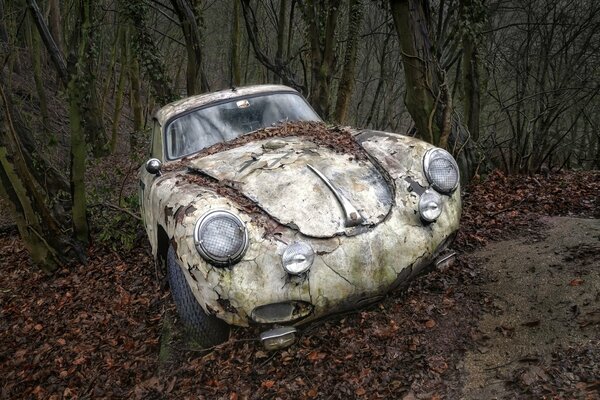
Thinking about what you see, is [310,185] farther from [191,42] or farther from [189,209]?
[191,42]

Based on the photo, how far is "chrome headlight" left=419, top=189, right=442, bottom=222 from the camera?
3.13 meters

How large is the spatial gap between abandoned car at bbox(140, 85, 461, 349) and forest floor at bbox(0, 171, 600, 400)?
11.0 inches

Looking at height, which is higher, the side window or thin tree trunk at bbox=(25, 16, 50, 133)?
thin tree trunk at bbox=(25, 16, 50, 133)

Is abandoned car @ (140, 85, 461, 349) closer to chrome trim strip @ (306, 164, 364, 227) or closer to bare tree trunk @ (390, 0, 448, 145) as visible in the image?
chrome trim strip @ (306, 164, 364, 227)

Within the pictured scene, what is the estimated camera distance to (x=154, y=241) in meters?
3.88

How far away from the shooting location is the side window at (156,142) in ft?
14.9

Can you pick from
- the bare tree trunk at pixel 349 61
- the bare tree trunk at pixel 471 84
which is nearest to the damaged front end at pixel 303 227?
the bare tree trunk at pixel 471 84

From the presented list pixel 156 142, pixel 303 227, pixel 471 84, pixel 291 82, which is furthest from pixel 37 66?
pixel 303 227

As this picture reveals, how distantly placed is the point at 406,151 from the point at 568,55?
9.64 meters

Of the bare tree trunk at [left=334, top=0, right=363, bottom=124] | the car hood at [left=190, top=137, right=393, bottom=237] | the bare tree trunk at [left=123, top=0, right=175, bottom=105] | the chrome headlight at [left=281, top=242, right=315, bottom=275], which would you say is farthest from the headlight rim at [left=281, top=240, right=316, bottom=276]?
the bare tree trunk at [left=334, top=0, right=363, bottom=124]

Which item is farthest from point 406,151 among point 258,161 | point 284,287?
point 284,287

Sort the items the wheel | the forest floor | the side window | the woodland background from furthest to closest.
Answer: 1. the woodland background
2. the side window
3. the wheel
4. the forest floor

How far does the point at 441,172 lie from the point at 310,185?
91 centimetres

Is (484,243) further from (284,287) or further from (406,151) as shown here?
(284,287)
